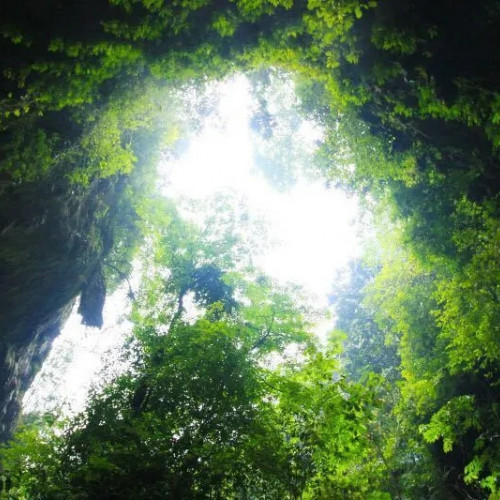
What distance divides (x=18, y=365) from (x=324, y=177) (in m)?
15.5

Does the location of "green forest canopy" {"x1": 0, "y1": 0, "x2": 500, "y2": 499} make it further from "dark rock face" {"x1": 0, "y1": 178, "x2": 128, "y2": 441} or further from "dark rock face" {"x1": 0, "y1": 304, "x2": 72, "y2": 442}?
"dark rock face" {"x1": 0, "y1": 304, "x2": 72, "y2": 442}

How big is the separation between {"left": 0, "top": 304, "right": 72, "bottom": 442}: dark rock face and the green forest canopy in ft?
10.2

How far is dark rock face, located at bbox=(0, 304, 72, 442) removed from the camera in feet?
51.8

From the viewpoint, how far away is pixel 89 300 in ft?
55.4

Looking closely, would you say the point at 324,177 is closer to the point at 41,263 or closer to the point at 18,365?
the point at 41,263

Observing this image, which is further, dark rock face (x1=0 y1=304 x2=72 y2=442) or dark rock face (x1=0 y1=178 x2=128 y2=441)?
dark rock face (x1=0 y1=304 x2=72 y2=442)

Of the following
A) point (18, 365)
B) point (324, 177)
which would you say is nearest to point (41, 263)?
point (18, 365)

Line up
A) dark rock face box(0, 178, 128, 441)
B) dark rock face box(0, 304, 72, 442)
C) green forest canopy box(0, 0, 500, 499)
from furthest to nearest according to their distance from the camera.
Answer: dark rock face box(0, 304, 72, 442) → dark rock face box(0, 178, 128, 441) → green forest canopy box(0, 0, 500, 499)

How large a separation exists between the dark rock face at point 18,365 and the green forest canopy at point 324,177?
311 cm

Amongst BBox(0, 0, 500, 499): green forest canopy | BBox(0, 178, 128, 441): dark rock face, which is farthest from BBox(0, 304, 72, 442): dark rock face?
BBox(0, 0, 500, 499): green forest canopy

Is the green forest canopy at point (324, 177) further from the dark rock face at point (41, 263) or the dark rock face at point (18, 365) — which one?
the dark rock face at point (18, 365)

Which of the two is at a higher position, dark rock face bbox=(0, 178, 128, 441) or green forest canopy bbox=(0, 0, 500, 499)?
dark rock face bbox=(0, 178, 128, 441)

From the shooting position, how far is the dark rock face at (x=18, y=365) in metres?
15.8

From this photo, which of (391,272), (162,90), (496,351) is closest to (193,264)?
(162,90)
